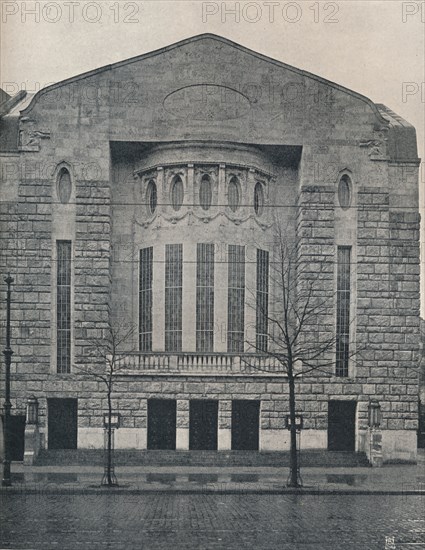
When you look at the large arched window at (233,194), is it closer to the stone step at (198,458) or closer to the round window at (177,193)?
the round window at (177,193)

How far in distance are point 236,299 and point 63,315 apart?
749cm

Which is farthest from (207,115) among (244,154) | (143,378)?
(143,378)

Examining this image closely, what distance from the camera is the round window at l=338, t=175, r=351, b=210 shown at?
38969mm

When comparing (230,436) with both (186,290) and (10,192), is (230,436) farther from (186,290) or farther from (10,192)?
(10,192)

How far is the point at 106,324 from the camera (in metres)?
38.1

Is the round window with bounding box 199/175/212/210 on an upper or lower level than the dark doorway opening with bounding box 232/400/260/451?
upper

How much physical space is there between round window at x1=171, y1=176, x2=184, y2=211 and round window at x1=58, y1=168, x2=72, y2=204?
14.7ft

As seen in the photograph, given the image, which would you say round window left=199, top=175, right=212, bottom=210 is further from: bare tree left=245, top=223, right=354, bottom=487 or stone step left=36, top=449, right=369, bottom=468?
stone step left=36, top=449, right=369, bottom=468

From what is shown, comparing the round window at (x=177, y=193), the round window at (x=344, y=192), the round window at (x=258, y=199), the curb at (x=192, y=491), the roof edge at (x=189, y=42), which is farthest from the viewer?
the round window at (x=258, y=199)

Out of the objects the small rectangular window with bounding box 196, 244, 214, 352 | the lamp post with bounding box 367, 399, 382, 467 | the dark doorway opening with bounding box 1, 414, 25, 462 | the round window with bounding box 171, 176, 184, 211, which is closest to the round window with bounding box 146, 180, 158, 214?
the round window with bounding box 171, 176, 184, 211

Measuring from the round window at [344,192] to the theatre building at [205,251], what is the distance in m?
0.10

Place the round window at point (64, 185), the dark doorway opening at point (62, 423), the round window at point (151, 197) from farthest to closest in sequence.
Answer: the round window at point (151, 197) → the round window at point (64, 185) → the dark doorway opening at point (62, 423)

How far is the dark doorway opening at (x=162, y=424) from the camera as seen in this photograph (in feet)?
122

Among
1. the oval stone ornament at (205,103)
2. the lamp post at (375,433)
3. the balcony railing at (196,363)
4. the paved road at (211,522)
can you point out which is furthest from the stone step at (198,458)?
the oval stone ornament at (205,103)
